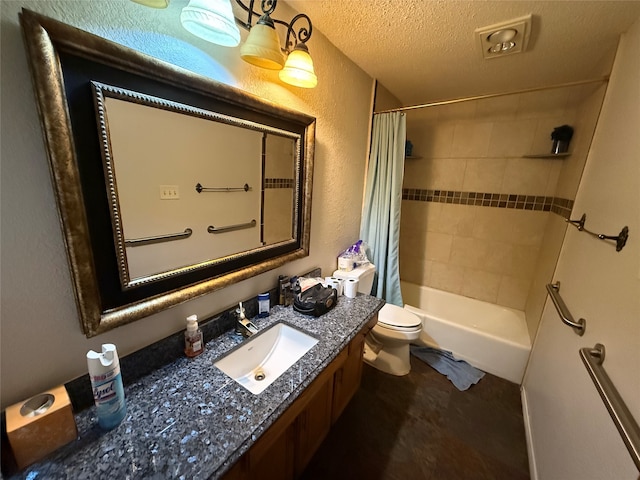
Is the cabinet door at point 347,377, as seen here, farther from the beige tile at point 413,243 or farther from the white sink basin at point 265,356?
the beige tile at point 413,243

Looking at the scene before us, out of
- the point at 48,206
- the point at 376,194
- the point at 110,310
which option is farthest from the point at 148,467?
the point at 376,194

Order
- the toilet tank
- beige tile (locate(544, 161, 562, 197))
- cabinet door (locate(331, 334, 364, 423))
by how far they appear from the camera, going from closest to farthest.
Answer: cabinet door (locate(331, 334, 364, 423)), the toilet tank, beige tile (locate(544, 161, 562, 197))

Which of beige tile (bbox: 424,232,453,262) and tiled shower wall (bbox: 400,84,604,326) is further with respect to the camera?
beige tile (bbox: 424,232,453,262)

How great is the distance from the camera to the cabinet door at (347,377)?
1.33 m

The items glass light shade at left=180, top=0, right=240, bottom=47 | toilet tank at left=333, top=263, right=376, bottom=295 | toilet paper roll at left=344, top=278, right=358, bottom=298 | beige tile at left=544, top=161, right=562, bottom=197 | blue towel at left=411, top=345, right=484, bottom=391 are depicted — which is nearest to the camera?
glass light shade at left=180, top=0, right=240, bottom=47

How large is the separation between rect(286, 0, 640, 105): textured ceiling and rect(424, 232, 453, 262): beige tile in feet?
4.46

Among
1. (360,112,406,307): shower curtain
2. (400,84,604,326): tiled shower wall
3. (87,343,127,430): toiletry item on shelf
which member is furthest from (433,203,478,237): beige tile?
(87,343,127,430): toiletry item on shelf

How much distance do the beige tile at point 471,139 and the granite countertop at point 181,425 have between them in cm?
232

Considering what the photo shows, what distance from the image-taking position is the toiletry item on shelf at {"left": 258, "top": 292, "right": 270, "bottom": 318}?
4.10 feet

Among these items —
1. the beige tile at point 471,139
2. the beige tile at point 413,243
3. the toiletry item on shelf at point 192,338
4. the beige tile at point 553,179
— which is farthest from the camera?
the beige tile at point 413,243

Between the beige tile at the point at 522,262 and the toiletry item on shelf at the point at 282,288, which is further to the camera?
the beige tile at the point at 522,262

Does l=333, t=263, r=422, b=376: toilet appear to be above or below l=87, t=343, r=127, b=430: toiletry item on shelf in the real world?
below

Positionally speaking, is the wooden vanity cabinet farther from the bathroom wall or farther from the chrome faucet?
the bathroom wall

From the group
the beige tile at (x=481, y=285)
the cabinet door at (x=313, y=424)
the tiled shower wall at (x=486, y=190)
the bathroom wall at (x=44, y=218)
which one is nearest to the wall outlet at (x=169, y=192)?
the bathroom wall at (x=44, y=218)
